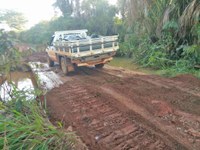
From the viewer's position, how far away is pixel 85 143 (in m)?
3.96

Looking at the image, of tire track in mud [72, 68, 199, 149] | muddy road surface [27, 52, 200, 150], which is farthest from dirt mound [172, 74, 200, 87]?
tire track in mud [72, 68, 199, 149]

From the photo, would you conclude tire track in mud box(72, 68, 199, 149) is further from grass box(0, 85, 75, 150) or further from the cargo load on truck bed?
grass box(0, 85, 75, 150)

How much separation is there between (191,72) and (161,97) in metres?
2.97

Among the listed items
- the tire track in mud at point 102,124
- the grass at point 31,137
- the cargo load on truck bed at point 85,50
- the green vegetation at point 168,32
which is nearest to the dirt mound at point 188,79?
the green vegetation at point 168,32

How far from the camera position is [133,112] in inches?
196

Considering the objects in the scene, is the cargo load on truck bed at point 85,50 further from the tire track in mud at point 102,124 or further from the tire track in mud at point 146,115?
the tire track in mud at point 102,124

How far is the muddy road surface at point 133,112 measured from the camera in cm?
385

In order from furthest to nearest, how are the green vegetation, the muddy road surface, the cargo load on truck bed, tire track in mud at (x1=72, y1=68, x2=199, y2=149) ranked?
the cargo load on truck bed → the green vegetation → the muddy road surface → tire track in mud at (x1=72, y1=68, x2=199, y2=149)

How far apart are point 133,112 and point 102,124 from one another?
83cm

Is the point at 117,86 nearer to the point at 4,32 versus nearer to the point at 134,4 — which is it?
the point at 4,32

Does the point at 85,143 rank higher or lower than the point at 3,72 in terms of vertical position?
lower

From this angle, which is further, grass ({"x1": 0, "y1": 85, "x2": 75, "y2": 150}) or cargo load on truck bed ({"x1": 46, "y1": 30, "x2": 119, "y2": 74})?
cargo load on truck bed ({"x1": 46, "y1": 30, "x2": 119, "y2": 74})

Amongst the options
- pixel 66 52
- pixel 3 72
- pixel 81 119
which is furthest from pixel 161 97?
pixel 66 52

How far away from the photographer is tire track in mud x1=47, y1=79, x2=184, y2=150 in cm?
379
